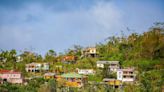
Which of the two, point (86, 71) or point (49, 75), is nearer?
point (49, 75)

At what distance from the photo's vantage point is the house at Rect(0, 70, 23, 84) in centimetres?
1719

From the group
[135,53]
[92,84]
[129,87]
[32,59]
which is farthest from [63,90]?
[32,59]

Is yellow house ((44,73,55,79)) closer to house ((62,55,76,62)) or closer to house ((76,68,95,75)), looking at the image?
house ((76,68,95,75))

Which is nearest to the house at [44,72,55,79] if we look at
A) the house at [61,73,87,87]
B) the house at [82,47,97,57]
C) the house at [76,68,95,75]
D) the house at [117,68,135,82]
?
the house at [61,73,87,87]

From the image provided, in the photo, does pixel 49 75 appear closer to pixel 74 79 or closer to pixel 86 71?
pixel 74 79

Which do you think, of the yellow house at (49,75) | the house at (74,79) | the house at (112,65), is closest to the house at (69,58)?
the house at (112,65)

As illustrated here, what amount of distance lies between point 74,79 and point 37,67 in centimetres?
340

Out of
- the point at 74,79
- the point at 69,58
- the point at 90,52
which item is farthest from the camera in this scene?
the point at 90,52

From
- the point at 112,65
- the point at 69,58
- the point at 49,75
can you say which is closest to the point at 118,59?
the point at 112,65

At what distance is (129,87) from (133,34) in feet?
24.4

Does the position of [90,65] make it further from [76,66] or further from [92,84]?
[92,84]

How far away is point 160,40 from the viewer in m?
18.5

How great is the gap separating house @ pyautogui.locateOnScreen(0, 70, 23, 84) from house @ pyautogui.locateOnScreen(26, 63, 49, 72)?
87.4 inches

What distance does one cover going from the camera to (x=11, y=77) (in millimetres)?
17359
